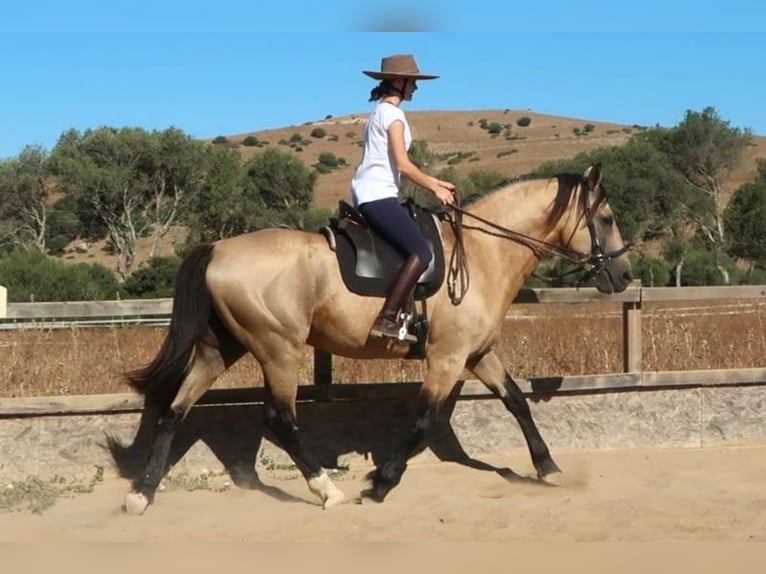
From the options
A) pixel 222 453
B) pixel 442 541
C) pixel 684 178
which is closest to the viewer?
pixel 442 541

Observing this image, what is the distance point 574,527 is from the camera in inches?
242

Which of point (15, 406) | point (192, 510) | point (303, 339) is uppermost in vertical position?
point (303, 339)

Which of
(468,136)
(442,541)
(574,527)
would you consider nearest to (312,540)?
(442,541)

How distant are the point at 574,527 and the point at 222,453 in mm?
2963

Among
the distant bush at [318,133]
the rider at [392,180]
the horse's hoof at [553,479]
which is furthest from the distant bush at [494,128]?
the rider at [392,180]

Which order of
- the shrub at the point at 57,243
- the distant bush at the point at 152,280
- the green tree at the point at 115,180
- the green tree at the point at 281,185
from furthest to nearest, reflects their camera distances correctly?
1. the shrub at the point at 57,243
2. the green tree at the point at 281,185
3. the green tree at the point at 115,180
4. the distant bush at the point at 152,280

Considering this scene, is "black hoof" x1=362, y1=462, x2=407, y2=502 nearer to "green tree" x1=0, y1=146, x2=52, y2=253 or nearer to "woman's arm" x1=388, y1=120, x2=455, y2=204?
"woman's arm" x1=388, y1=120, x2=455, y2=204

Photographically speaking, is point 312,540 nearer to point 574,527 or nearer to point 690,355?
point 574,527

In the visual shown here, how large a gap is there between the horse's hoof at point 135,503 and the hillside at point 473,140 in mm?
60647

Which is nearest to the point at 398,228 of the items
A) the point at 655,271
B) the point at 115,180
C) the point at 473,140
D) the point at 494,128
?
the point at 655,271

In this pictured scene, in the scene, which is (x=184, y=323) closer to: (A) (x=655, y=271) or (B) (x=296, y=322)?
(B) (x=296, y=322)

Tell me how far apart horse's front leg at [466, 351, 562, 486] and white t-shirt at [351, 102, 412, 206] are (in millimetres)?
1557

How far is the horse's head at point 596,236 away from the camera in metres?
7.30

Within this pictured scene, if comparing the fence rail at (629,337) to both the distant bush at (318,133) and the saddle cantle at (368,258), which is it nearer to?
the saddle cantle at (368,258)
